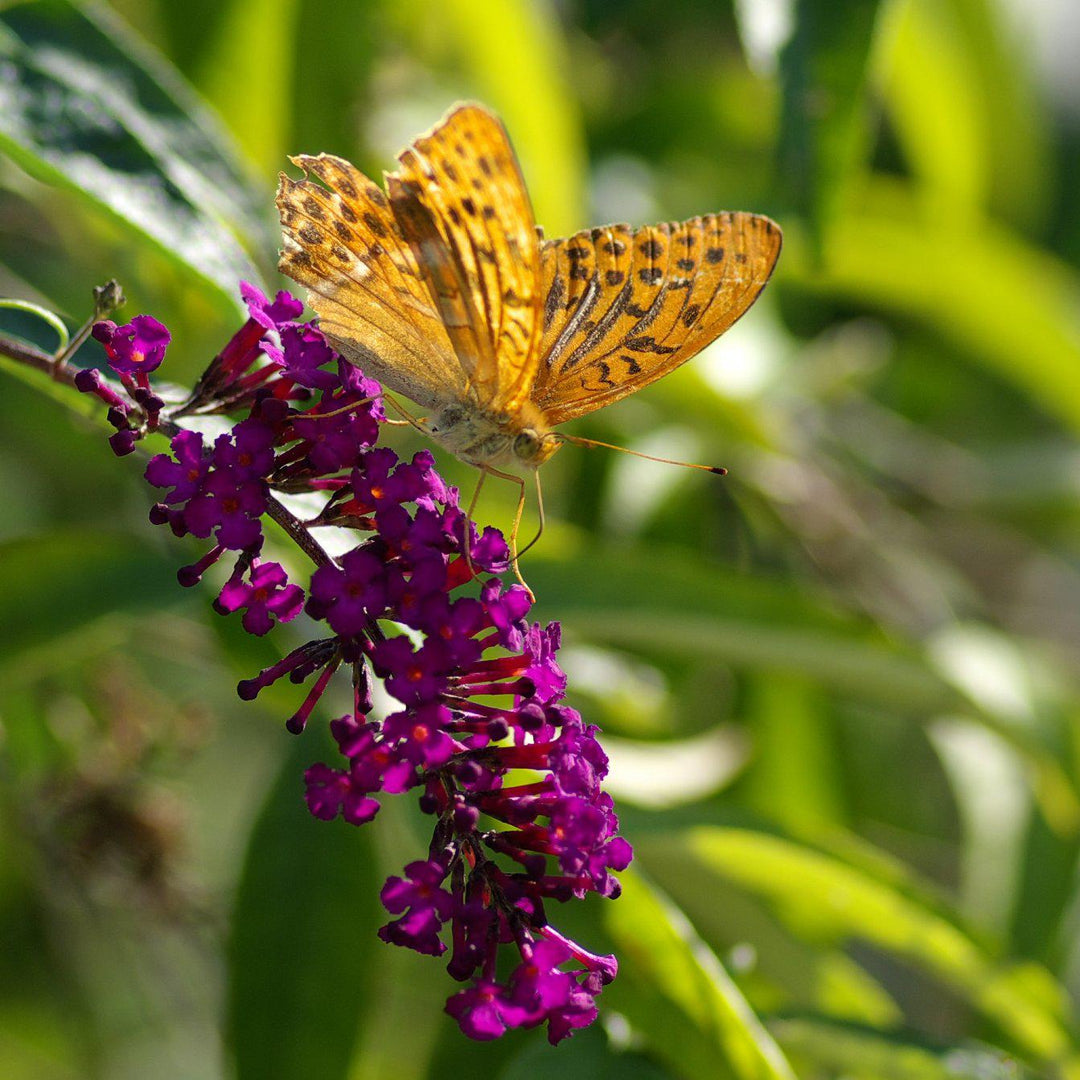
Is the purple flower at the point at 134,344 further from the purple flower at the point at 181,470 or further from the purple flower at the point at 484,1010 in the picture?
the purple flower at the point at 484,1010

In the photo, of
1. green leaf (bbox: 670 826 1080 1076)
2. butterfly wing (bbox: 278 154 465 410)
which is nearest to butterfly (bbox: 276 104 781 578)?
butterfly wing (bbox: 278 154 465 410)

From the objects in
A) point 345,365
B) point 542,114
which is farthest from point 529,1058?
point 542,114

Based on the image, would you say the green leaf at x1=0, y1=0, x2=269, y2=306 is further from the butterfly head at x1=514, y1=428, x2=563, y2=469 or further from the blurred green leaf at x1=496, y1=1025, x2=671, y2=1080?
the blurred green leaf at x1=496, y1=1025, x2=671, y2=1080

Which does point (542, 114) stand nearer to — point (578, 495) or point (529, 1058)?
point (578, 495)

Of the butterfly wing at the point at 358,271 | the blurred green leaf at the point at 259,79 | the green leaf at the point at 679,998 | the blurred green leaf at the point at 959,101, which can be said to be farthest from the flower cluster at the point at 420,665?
the blurred green leaf at the point at 959,101

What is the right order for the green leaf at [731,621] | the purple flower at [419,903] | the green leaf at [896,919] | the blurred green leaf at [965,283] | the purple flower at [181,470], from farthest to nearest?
the blurred green leaf at [965,283] → the green leaf at [731,621] → the green leaf at [896,919] → the purple flower at [181,470] → the purple flower at [419,903]

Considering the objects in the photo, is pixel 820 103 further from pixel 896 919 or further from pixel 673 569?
pixel 896 919
